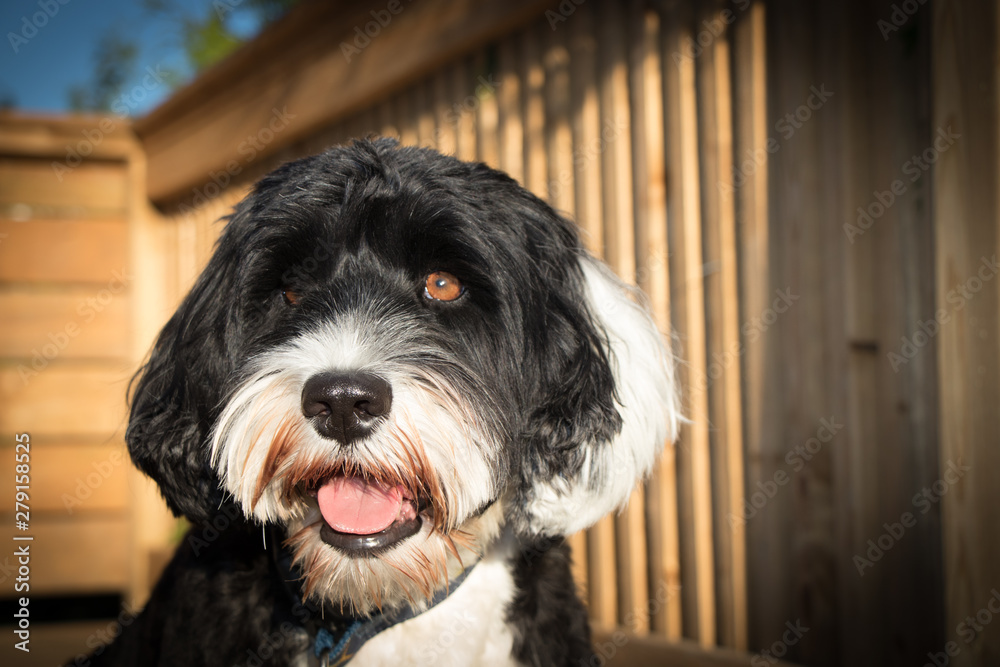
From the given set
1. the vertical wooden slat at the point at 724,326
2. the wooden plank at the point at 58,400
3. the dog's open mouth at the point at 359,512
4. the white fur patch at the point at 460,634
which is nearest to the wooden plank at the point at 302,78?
the vertical wooden slat at the point at 724,326

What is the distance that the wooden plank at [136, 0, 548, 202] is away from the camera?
2848 mm

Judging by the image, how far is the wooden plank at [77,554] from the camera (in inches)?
162

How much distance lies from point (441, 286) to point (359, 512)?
1.81ft

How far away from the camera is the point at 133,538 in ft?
14.5

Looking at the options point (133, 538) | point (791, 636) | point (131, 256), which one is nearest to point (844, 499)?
point (791, 636)

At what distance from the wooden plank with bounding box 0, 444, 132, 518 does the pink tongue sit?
11.3ft

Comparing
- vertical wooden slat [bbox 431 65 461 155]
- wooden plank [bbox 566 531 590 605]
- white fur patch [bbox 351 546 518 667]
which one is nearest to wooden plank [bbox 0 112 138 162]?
vertical wooden slat [bbox 431 65 461 155]

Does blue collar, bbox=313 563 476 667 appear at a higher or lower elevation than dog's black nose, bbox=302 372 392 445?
lower

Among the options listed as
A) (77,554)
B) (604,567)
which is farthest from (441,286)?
(77,554)

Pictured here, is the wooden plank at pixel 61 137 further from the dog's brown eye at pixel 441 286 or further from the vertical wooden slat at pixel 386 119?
the dog's brown eye at pixel 441 286

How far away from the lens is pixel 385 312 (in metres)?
1.41

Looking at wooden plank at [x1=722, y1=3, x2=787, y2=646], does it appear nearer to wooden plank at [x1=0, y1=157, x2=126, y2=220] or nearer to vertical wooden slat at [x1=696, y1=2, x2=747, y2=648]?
vertical wooden slat at [x1=696, y1=2, x2=747, y2=648]

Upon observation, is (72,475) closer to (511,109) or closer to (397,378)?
(511,109)

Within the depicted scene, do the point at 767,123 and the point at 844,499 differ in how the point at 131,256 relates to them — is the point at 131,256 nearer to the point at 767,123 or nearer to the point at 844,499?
the point at 767,123
